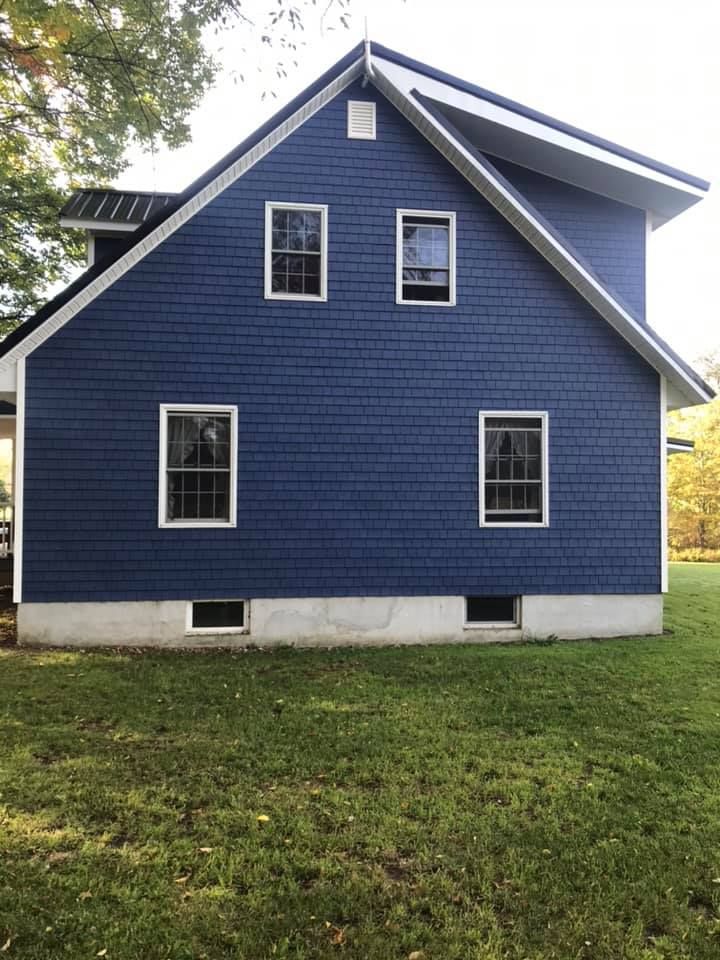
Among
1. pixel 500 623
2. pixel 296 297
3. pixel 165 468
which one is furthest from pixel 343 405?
pixel 500 623

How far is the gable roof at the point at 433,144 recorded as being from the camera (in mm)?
8614

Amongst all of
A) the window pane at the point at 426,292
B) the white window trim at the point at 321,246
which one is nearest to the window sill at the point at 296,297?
the white window trim at the point at 321,246

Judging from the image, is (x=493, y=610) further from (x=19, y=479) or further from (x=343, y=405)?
(x=19, y=479)

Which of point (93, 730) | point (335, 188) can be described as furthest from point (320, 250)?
point (93, 730)

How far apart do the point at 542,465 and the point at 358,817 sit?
6.50 meters

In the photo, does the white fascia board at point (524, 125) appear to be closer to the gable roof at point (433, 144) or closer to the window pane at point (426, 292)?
the gable roof at point (433, 144)

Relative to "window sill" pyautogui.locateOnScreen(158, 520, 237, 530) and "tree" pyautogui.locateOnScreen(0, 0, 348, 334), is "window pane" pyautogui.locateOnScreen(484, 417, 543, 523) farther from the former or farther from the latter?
"tree" pyautogui.locateOnScreen(0, 0, 348, 334)

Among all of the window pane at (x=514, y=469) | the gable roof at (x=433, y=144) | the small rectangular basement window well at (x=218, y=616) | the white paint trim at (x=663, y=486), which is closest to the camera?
the gable roof at (x=433, y=144)

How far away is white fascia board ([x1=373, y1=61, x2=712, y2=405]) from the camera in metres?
9.00

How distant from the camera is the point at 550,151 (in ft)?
33.2

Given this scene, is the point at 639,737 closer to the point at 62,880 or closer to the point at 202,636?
the point at 62,880

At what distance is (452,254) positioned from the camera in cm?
941

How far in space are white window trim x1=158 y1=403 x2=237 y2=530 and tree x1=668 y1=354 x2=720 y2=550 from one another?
30.8 metres

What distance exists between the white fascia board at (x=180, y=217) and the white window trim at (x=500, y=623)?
20.9 ft
